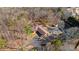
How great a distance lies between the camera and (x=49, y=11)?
8.20ft

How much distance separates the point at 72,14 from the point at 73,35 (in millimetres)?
236
